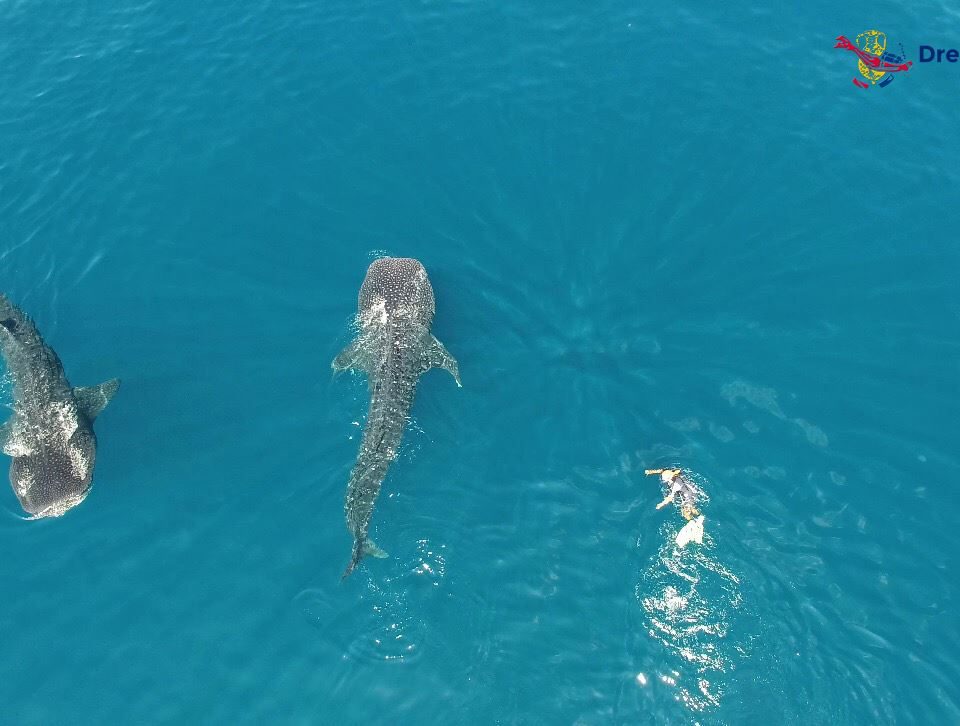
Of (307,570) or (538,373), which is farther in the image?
(538,373)

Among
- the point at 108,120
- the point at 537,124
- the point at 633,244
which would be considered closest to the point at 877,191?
the point at 633,244

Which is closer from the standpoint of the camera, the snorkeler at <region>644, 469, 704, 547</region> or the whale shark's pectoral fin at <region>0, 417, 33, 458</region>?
the snorkeler at <region>644, 469, 704, 547</region>

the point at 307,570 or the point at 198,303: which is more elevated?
the point at 198,303

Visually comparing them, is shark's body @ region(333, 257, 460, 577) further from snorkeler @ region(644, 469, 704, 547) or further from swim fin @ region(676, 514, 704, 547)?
swim fin @ region(676, 514, 704, 547)

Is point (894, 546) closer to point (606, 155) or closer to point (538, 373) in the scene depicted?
point (538, 373)

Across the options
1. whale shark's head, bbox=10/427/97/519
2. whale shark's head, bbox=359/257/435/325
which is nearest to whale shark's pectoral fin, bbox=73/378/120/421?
whale shark's head, bbox=10/427/97/519

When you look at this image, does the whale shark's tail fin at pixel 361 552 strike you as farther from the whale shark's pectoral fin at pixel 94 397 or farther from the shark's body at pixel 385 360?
the whale shark's pectoral fin at pixel 94 397
